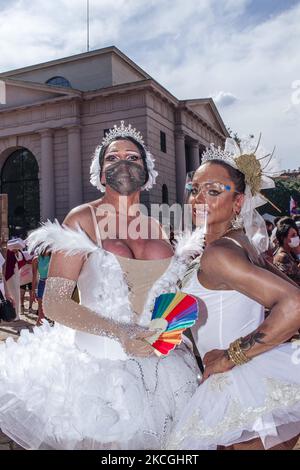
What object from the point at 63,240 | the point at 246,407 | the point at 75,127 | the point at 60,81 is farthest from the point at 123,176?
the point at 60,81

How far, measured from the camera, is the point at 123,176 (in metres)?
2.49

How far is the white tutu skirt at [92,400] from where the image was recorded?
1.99 metres

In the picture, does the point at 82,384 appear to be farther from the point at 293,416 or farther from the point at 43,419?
the point at 293,416

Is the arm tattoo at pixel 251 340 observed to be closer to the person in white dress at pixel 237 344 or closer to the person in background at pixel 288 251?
the person in white dress at pixel 237 344

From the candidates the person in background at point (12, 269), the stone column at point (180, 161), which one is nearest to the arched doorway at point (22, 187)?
the stone column at point (180, 161)

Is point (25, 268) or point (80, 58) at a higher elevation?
point (80, 58)

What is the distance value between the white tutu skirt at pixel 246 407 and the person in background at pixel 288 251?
4.67 metres

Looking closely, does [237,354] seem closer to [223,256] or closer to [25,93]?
[223,256]

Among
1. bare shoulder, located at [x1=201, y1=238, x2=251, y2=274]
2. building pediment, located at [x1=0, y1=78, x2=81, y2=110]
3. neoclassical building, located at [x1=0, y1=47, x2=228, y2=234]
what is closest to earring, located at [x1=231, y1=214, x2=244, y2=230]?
bare shoulder, located at [x1=201, y1=238, x2=251, y2=274]

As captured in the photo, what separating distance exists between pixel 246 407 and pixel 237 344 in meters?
0.26

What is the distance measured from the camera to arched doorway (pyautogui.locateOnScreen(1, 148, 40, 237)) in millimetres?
25719

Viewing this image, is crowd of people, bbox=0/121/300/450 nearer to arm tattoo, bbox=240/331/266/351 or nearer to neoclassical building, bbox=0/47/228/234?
arm tattoo, bbox=240/331/266/351

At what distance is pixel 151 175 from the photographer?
8.99 ft

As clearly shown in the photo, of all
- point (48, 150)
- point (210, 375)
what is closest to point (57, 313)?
point (210, 375)
